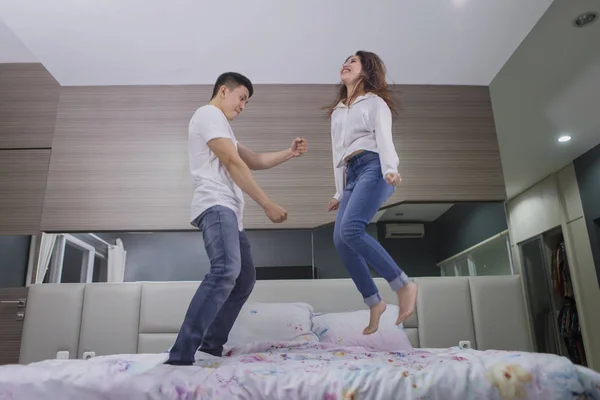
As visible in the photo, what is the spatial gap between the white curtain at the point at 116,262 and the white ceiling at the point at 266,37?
89 cm

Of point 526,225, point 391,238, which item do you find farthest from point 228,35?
point 526,225

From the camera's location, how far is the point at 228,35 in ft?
7.59

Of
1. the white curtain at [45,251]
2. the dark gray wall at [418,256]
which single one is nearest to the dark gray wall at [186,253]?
the white curtain at [45,251]

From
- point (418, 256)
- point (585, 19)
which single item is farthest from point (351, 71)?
point (585, 19)

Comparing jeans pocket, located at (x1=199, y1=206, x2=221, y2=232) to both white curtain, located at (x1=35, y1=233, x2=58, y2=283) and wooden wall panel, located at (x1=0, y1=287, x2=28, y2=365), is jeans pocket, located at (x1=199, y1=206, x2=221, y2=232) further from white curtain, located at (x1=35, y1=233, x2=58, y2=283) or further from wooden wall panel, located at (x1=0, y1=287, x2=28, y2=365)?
wooden wall panel, located at (x1=0, y1=287, x2=28, y2=365)

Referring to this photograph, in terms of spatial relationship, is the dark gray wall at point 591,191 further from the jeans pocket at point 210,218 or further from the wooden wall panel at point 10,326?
the wooden wall panel at point 10,326

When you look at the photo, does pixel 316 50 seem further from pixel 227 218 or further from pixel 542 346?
pixel 542 346

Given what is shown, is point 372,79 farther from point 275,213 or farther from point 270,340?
point 270,340

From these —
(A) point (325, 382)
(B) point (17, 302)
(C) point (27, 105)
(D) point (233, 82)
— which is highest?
(C) point (27, 105)

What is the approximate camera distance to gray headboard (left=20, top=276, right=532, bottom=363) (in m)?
2.11

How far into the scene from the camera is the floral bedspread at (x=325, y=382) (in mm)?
1035

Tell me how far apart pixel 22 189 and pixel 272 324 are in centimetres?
150

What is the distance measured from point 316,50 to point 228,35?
453mm

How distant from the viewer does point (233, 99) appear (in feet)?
6.48
